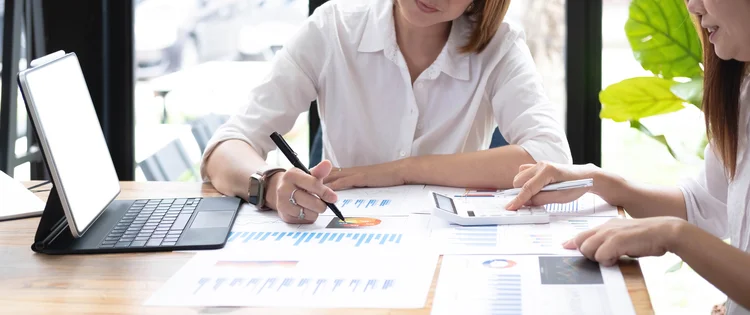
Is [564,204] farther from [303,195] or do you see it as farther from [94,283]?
[94,283]

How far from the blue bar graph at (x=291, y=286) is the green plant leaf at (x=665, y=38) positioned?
5.20 feet

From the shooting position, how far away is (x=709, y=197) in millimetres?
1528

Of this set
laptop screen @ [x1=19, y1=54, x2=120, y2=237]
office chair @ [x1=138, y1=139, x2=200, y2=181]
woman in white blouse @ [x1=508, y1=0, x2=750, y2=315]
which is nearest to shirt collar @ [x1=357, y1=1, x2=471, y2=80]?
woman in white blouse @ [x1=508, y1=0, x2=750, y2=315]

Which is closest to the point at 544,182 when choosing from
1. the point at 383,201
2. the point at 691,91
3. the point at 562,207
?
the point at 562,207

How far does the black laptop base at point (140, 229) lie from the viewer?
1.25 metres

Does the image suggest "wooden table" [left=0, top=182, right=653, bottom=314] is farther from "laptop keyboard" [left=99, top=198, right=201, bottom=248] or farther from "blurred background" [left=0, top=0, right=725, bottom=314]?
"blurred background" [left=0, top=0, right=725, bottom=314]

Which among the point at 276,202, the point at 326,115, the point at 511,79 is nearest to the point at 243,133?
the point at 326,115

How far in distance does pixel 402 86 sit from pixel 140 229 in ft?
2.75

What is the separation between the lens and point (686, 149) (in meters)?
2.46

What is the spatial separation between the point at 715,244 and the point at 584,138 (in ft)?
6.19

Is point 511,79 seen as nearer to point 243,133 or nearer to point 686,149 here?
point 243,133

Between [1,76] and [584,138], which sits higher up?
[1,76]

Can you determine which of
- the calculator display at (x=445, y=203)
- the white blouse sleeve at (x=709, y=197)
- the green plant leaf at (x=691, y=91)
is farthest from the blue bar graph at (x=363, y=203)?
the green plant leaf at (x=691, y=91)

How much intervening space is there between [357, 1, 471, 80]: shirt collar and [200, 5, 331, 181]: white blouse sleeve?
0.10 metres
